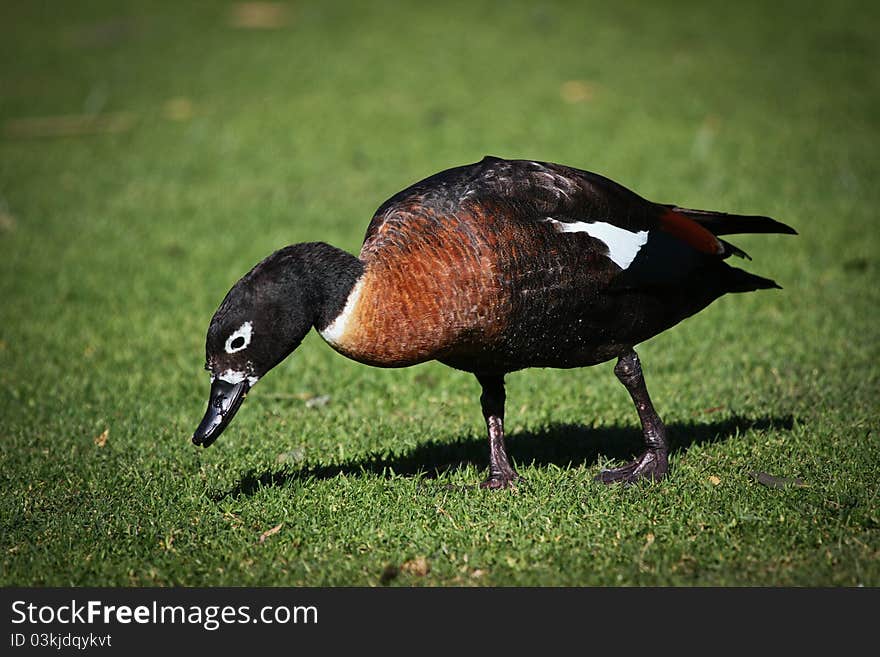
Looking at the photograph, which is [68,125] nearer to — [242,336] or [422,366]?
[422,366]

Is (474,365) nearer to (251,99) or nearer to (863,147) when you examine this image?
(863,147)

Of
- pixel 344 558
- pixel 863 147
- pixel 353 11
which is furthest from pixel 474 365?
pixel 353 11

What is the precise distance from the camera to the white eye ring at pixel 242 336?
15.3 ft

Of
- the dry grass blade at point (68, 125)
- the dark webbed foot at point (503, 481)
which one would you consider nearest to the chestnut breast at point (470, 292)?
the dark webbed foot at point (503, 481)

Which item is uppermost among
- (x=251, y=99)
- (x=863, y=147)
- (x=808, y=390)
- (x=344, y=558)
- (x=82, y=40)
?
(x=82, y=40)

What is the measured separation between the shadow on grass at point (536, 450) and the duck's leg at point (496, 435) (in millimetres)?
266

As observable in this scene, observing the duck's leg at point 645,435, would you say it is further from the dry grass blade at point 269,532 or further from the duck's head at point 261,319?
the duck's head at point 261,319

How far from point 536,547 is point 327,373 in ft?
10.6

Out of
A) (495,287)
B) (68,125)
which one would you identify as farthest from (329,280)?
(68,125)

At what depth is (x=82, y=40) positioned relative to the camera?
19672mm

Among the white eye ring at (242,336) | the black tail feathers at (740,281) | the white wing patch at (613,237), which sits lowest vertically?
the white eye ring at (242,336)

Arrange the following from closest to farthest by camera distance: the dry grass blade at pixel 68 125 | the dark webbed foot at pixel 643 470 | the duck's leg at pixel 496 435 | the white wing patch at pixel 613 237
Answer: the white wing patch at pixel 613 237 < the dark webbed foot at pixel 643 470 < the duck's leg at pixel 496 435 < the dry grass blade at pixel 68 125

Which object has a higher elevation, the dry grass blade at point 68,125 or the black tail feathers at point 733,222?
the dry grass blade at point 68,125

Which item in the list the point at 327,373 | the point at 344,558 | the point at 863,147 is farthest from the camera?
the point at 863,147
